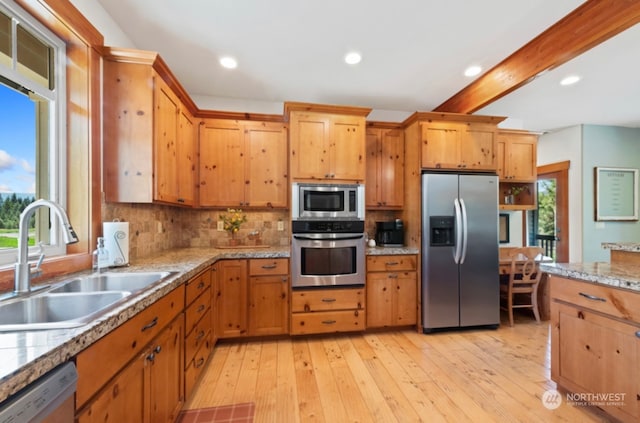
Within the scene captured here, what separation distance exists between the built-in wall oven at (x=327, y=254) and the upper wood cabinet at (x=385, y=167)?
66 cm

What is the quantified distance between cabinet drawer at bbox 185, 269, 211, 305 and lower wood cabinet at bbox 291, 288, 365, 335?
85cm

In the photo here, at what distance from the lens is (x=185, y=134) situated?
2.64 m

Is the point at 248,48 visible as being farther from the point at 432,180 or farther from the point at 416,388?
the point at 416,388

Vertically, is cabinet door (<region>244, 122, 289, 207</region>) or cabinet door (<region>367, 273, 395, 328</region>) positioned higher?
cabinet door (<region>244, 122, 289, 207</region>)

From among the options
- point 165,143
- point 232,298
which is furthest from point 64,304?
point 232,298

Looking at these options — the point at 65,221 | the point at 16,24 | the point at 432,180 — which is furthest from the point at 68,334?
the point at 432,180

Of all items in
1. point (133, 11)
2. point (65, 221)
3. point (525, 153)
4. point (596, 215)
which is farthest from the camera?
point (596, 215)

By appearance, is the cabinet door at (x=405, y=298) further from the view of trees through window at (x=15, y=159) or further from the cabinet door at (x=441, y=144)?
the view of trees through window at (x=15, y=159)

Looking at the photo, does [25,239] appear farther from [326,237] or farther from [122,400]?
[326,237]

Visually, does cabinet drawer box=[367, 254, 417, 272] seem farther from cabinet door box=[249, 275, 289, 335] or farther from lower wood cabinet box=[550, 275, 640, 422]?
lower wood cabinet box=[550, 275, 640, 422]

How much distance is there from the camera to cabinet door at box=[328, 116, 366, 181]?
2.82 metres

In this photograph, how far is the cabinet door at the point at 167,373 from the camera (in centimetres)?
126

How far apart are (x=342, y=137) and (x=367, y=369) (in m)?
2.18

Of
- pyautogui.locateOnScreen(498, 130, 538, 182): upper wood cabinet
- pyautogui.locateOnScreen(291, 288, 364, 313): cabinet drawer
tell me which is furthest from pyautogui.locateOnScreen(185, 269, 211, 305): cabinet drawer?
pyautogui.locateOnScreen(498, 130, 538, 182): upper wood cabinet
